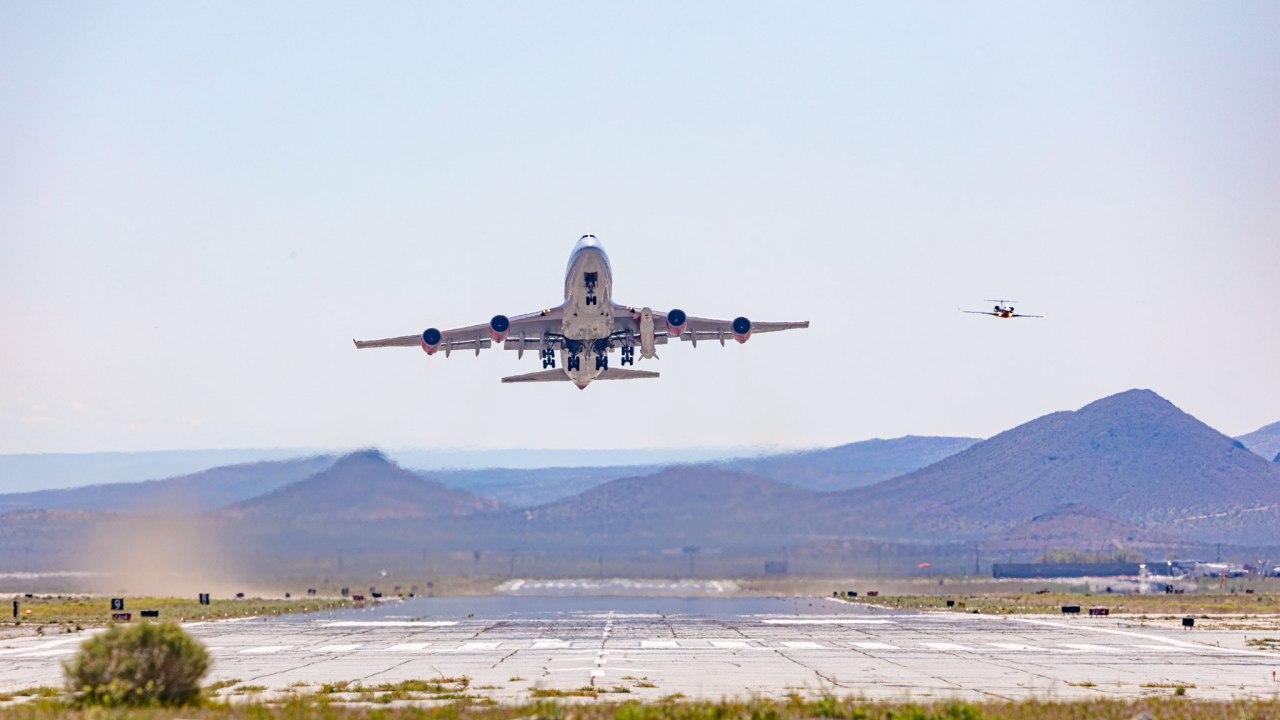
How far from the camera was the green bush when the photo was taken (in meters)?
34.7

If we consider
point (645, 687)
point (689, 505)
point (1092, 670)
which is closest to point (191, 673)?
point (645, 687)

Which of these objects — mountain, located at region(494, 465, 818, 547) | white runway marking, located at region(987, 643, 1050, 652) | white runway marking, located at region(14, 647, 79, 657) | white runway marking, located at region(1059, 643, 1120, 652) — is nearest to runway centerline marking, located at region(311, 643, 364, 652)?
white runway marking, located at region(14, 647, 79, 657)

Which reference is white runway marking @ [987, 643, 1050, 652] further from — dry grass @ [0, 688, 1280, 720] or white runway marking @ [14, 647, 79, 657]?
white runway marking @ [14, 647, 79, 657]

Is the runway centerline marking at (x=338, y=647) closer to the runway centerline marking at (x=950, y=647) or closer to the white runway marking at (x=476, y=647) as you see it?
the white runway marking at (x=476, y=647)

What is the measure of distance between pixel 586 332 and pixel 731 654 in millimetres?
19787

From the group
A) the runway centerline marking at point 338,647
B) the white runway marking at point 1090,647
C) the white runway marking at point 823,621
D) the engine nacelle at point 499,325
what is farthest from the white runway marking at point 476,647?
the white runway marking at point 1090,647

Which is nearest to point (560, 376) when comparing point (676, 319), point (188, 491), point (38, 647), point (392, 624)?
point (676, 319)

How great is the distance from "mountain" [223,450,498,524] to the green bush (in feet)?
312

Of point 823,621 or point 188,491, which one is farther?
point 188,491

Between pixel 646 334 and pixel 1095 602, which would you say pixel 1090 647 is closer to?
pixel 646 334

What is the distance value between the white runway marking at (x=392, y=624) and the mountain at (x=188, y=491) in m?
44.4

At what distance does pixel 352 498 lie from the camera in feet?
460

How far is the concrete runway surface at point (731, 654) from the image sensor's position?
4591cm

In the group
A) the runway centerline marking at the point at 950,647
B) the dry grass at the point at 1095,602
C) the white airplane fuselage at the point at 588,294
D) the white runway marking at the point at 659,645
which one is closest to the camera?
the white runway marking at the point at 659,645
